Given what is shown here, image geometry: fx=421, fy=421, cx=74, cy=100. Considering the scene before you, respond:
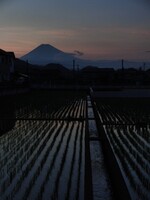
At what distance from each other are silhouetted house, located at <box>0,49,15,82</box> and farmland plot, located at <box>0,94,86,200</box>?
29.9 meters

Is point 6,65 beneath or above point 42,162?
above

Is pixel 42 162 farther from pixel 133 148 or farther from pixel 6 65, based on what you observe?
pixel 6 65

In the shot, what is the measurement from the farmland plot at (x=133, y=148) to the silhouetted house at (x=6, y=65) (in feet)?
92.2

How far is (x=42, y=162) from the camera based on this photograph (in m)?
7.32


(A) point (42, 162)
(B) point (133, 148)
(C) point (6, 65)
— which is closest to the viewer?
(A) point (42, 162)

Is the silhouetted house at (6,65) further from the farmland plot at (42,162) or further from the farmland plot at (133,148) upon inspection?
the farmland plot at (42,162)

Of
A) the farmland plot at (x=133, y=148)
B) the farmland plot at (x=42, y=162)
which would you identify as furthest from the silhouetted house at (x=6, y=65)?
the farmland plot at (x=42, y=162)

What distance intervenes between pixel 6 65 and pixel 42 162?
1437 inches

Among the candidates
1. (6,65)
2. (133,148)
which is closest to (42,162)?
(133,148)

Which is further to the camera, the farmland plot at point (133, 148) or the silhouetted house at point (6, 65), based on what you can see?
the silhouetted house at point (6, 65)

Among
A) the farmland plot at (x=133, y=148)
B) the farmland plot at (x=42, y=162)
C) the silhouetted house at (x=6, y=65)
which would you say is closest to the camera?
the farmland plot at (x=42, y=162)

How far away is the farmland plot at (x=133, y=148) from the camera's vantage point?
19.4 ft

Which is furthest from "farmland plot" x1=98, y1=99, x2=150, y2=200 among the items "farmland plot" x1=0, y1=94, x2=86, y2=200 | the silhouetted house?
the silhouetted house

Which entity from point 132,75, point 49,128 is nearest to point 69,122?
point 49,128
